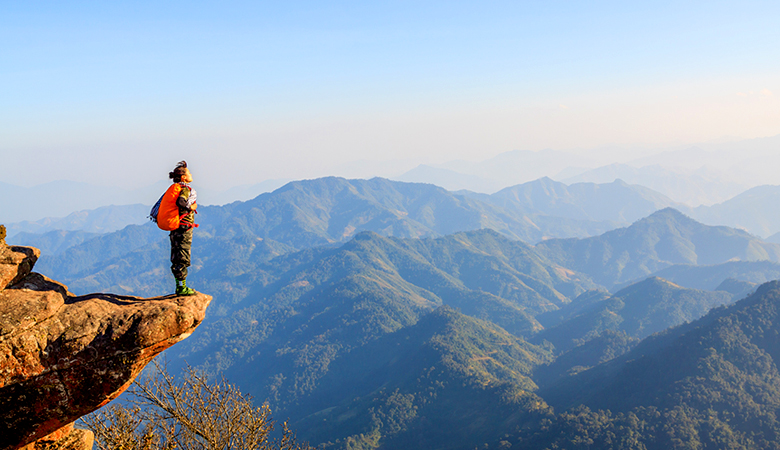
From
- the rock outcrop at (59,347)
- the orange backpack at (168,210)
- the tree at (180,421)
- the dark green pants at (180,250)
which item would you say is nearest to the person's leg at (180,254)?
the dark green pants at (180,250)

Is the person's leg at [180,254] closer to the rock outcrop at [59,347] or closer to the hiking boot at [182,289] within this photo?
the hiking boot at [182,289]

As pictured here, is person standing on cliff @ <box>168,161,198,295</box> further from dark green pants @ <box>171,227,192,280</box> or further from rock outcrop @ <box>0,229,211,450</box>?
rock outcrop @ <box>0,229,211,450</box>

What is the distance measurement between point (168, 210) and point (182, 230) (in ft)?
3.08

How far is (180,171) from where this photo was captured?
16.5 meters

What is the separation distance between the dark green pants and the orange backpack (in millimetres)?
352

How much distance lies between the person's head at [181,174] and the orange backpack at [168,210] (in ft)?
0.94

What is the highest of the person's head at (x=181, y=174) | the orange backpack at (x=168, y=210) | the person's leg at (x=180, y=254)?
the person's head at (x=181, y=174)

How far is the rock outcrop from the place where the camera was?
13047 mm

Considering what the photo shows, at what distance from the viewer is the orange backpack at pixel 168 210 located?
52.4ft

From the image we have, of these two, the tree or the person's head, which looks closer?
the person's head

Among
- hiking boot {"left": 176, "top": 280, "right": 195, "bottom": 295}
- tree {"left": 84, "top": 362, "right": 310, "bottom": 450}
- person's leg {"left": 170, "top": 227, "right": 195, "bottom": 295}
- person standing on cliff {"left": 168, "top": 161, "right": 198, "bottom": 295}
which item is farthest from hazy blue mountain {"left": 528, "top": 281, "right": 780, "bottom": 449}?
person standing on cliff {"left": 168, "top": 161, "right": 198, "bottom": 295}

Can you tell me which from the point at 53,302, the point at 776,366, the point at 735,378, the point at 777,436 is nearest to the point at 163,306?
the point at 53,302

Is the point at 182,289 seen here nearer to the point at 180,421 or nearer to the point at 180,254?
the point at 180,254

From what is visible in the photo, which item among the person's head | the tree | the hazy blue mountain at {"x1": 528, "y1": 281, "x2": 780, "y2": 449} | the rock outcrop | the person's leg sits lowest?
the hazy blue mountain at {"x1": 528, "y1": 281, "x2": 780, "y2": 449}
